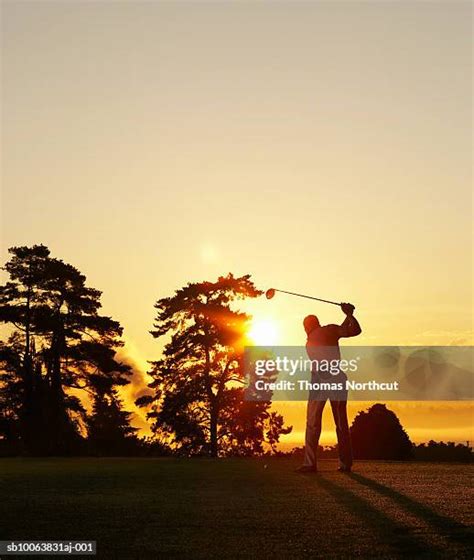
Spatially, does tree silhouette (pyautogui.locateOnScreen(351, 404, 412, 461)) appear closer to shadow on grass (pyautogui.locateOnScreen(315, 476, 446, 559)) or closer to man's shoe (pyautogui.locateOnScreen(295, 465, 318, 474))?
man's shoe (pyautogui.locateOnScreen(295, 465, 318, 474))

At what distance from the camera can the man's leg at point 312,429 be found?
19188mm

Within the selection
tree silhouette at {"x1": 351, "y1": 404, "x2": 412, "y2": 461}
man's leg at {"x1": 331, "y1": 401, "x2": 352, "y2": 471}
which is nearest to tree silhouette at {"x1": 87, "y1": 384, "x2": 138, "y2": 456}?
tree silhouette at {"x1": 351, "y1": 404, "x2": 412, "y2": 461}

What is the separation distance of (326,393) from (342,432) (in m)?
1.04

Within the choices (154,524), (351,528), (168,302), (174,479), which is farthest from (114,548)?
(168,302)

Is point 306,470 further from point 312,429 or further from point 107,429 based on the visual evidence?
point 107,429

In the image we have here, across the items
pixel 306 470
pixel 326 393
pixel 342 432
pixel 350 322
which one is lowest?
pixel 306 470

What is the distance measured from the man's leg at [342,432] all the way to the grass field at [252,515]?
109 cm

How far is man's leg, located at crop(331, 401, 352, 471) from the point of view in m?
19.2

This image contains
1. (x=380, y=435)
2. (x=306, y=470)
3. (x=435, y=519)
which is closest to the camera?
(x=435, y=519)

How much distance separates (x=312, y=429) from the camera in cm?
1936

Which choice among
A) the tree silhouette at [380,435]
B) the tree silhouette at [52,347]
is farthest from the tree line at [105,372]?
the tree silhouette at [380,435]

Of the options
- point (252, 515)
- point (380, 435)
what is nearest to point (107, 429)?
point (380, 435)

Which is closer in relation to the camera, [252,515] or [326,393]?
[252,515]

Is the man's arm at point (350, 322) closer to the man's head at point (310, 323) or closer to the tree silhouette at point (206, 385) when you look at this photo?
the man's head at point (310, 323)
